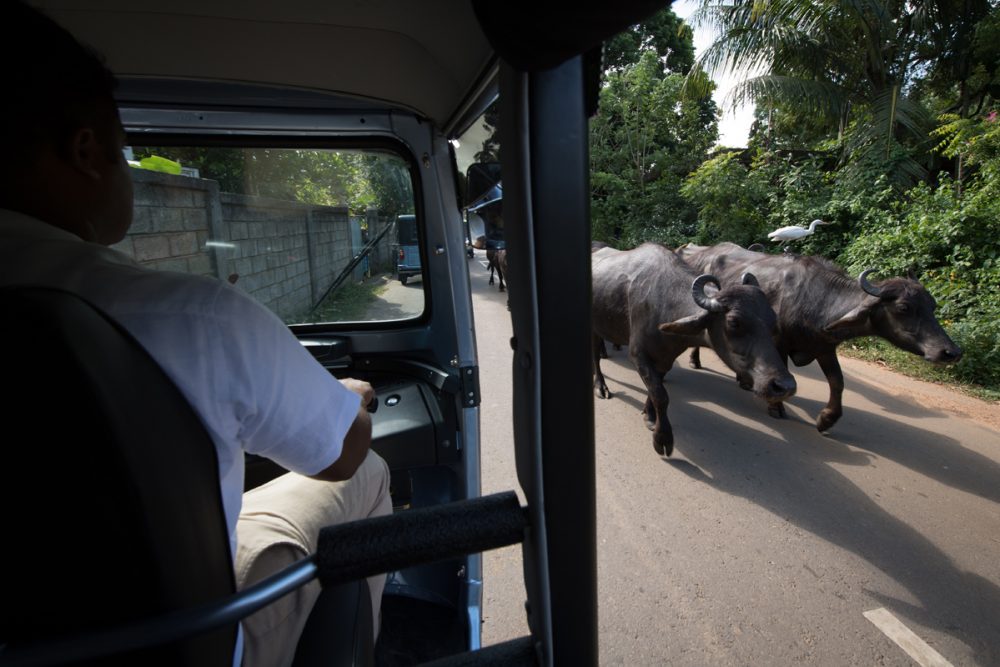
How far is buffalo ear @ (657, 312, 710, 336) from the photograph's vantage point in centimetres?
399

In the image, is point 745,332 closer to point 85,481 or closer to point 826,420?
point 826,420

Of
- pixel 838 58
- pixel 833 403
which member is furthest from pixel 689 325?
pixel 838 58

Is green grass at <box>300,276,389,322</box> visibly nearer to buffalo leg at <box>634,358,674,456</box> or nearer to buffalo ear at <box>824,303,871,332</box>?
buffalo leg at <box>634,358,674,456</box>

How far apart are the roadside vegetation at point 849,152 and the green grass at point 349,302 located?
6868 mm

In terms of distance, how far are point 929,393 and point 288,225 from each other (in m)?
6.80

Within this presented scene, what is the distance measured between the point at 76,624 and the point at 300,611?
0.58 m

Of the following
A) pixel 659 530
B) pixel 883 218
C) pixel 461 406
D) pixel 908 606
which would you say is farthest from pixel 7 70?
pixel 883 218

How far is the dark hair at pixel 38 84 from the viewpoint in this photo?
0.78 meters

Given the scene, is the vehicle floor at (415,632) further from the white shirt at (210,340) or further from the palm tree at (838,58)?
the palm tree at (838,58)

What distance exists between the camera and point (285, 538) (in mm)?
1269

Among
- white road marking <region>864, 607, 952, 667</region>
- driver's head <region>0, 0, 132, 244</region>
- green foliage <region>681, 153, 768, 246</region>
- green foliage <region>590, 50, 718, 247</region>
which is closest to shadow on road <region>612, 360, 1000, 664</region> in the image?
white road marking <region>864, 607, 952, 667</region>

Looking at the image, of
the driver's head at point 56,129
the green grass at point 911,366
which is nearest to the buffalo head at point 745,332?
the green grass at point 911,366

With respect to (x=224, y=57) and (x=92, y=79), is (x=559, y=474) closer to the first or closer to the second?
(x=92, y=79)

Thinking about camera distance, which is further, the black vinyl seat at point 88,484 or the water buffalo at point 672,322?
the water buffalo at point 672,322
